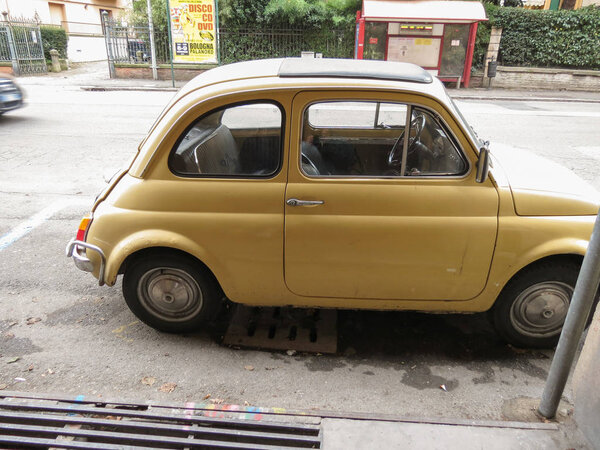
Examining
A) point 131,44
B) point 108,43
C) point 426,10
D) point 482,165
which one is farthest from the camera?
point 131,44

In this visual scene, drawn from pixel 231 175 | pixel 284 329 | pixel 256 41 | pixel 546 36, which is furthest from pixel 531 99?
pixel 231 175

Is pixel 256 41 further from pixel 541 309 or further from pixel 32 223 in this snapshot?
pixel 541 309

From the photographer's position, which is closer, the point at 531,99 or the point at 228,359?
the point at 228,359

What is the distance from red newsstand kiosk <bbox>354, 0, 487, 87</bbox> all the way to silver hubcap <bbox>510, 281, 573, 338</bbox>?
16.7 metres

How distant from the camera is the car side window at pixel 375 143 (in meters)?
3.10

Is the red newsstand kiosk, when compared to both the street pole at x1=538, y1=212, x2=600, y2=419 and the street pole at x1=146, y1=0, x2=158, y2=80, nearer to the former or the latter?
the street pole at x1=146, y1=0, x2=158, y2=80

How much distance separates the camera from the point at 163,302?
11.4 feet

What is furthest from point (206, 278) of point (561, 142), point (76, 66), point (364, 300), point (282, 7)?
point (76, 66)

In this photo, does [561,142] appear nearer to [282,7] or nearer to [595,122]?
[595,122]

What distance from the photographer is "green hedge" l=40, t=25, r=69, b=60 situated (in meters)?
24.7

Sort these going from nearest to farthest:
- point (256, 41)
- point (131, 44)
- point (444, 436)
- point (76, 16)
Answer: point (444, 436) → point (256, 41) → point (131, 44) → point (76, 16)

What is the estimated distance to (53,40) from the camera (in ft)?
83.1

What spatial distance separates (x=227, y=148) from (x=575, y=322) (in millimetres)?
2421

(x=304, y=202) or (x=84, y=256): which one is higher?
(x=304, y=202)
